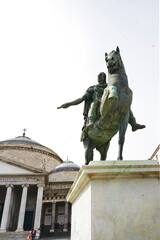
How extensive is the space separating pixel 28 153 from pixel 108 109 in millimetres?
45037

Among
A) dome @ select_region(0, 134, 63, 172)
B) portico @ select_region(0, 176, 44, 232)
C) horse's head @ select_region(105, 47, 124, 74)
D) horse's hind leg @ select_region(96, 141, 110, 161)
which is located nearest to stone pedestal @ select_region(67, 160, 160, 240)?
horse's hind leg @ select_region(96, 141, 110, 161)

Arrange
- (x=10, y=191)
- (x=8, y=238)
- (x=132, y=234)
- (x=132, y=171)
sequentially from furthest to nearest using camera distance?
(x=10, y=191)
(x=8, y=238)
(x=132, y=171)
(x=132, y=234)

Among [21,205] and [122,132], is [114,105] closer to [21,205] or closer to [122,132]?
[122,132]

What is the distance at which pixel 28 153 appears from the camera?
1809 inches

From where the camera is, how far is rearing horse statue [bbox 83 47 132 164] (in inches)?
121

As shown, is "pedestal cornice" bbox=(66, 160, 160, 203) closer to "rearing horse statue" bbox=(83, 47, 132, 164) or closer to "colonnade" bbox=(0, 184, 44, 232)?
"rearing horse statue" bbox=(83, 47, 132, 164)

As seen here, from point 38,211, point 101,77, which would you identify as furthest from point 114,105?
point 38,211

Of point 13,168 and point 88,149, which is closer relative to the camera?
point 88,149

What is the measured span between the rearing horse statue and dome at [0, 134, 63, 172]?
136 ft

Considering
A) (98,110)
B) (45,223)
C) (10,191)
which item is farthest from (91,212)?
(45,223)

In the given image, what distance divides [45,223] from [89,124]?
116ft

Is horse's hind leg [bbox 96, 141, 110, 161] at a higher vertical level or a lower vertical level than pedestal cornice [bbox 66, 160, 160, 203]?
higher

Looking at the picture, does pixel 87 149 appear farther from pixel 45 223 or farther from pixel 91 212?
pixel 45 223

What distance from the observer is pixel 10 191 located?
2992 centimetres
